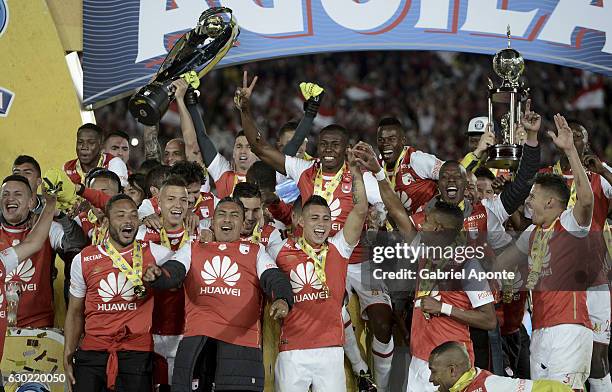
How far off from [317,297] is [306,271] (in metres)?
0.19

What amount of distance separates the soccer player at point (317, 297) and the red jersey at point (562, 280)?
4.37 ft

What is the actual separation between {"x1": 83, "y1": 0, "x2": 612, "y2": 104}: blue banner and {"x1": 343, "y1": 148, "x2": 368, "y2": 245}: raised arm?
3.29 m

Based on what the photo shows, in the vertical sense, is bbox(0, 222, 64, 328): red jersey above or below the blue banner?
below

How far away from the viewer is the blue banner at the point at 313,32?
10898 mm

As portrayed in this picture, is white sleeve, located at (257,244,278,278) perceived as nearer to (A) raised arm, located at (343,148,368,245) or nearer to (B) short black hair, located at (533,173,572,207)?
(A) raised arm, located at (343,148,368,245)

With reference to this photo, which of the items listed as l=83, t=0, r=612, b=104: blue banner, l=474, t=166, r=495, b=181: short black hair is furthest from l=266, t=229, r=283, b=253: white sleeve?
l=83, t=0, r=612, b=104: blue banner

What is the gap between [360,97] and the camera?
16.8 m

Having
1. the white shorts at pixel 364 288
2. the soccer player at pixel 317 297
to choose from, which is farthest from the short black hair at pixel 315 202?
the white shorts at pixel 364 288

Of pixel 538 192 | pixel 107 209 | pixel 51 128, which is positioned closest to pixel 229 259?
pixel 107 209

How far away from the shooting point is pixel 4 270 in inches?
302

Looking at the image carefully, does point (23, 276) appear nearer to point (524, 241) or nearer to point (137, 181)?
point (137, 181)

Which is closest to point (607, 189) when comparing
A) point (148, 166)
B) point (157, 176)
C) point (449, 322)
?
point (449, 322)

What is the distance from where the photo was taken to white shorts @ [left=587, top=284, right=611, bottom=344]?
8.27 meters


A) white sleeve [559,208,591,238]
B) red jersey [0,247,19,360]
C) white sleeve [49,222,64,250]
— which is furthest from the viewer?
white sleeve [49,222,64,250]
